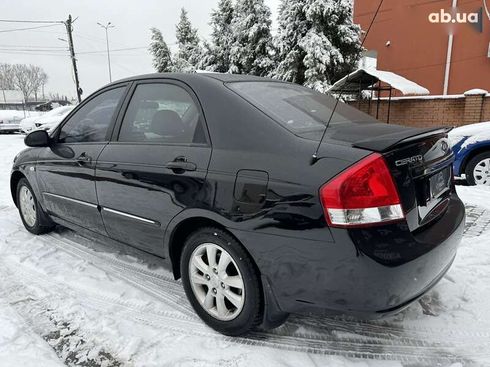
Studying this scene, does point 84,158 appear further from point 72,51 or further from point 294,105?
point 72,51

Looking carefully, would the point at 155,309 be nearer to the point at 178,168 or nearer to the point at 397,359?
the point at 178,168

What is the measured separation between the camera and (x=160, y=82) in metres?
2.83

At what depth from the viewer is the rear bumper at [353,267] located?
70.2 inches

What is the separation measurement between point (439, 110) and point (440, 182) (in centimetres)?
947

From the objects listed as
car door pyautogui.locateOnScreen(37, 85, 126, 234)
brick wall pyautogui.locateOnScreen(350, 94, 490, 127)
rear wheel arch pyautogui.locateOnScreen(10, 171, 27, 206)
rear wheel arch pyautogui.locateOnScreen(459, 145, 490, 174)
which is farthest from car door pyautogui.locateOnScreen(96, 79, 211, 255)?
brick wall pyautogui.locateOnScreen(350, 94, 490, 127)

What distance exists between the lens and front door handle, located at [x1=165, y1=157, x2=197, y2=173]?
2.35 metres

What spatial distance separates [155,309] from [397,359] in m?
1.57

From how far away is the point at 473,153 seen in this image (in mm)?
5961

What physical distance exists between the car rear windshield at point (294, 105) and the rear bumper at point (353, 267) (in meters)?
0.64

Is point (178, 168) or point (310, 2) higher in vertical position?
point (310, 2)

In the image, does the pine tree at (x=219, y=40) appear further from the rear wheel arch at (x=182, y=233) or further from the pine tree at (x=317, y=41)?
the rear wheel arch at (x=182, y=233)

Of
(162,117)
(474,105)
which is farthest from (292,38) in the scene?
(162,117)

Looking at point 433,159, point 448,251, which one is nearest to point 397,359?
point 448,251

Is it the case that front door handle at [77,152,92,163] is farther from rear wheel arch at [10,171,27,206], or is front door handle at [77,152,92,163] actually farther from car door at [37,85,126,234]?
rear wheel arch at [10,171,27,206]
